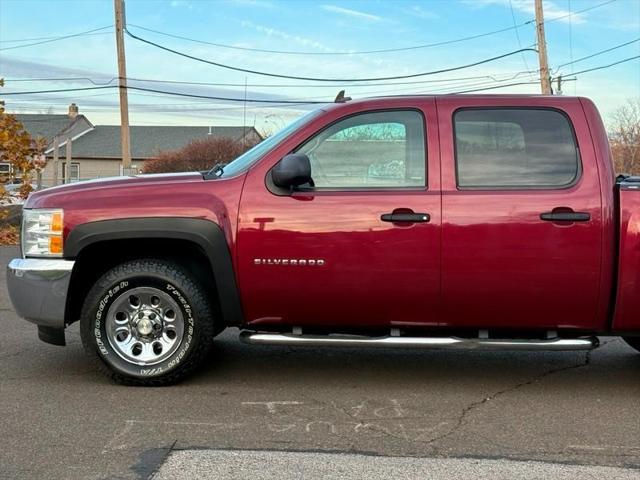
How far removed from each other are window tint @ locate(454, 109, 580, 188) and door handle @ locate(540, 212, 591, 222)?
219 millimetres

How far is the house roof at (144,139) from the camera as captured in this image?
2008 inches

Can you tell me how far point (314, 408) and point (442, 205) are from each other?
1525 mm

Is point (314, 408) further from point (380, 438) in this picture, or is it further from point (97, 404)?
point (97, 404)

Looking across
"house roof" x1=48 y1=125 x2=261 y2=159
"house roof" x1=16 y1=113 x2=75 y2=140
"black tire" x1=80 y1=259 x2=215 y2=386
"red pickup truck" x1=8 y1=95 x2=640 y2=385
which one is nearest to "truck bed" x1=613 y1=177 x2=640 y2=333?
"red pickup truck" x1=8 y1=95 x2=640 y2=385

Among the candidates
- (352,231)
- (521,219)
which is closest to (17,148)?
(352,231)

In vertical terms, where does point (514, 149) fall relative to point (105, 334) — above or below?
above

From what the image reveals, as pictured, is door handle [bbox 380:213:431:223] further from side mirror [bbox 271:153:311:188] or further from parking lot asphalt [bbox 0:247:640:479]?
parking lot asphalt [bbox 0:247:640:479]

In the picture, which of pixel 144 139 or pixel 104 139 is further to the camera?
pixel 104 139

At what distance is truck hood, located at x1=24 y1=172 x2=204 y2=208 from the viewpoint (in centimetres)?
461

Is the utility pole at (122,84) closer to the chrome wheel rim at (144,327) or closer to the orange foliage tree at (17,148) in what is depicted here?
the orange foliage tree at (17,148)

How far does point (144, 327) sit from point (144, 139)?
164 ft

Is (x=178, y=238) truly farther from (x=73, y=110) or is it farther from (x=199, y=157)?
(x=73, y=110)

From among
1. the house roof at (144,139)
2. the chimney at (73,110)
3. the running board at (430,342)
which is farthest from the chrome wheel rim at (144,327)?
the chimney at (73,110)

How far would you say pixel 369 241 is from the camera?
172 inches
